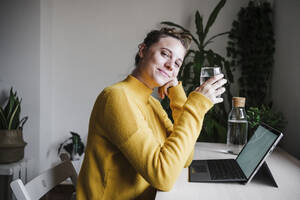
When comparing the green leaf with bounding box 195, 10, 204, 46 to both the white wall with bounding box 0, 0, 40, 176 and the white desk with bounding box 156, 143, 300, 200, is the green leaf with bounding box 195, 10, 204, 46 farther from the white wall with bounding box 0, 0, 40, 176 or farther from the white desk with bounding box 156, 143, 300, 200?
the white desk with bounding box 156, 143, 300, 200

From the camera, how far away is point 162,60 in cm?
99

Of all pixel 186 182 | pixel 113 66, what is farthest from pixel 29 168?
pixel 186 182

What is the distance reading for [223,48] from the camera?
8.62 feet

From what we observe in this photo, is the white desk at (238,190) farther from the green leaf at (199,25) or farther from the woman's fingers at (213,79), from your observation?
the green leaf at (199,25)

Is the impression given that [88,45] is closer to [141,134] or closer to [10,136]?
[10,136]

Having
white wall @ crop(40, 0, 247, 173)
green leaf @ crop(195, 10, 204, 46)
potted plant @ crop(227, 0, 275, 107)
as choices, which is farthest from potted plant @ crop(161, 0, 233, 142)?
white wall @ crop(40, 0, 247, 173)

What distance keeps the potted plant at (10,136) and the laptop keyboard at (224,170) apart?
1639 millimetres

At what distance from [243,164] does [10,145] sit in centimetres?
180

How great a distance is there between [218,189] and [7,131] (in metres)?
1.81

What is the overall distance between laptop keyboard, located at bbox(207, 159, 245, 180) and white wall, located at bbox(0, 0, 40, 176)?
1.94m

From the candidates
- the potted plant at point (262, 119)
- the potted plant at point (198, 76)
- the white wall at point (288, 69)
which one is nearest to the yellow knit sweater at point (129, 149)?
the potted plant at point (262, 119)

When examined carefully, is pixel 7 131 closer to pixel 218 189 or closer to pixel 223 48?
pixel 218 189

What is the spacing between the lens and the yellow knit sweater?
0.76 meters

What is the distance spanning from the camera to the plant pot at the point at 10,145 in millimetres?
1999
